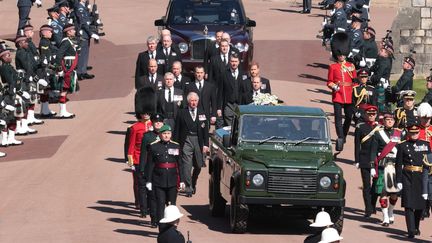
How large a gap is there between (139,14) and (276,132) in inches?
1207

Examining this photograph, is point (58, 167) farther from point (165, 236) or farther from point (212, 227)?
point (165, 236)

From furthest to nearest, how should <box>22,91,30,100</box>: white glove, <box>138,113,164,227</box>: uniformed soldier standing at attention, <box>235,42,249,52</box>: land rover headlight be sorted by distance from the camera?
1. <box>235,42,249,52</box>: land rover headlight
2. <box>22,91,30,100</box>: white glove
3. <box>138,113,164,227</box>: uniformed soldier standing at attention

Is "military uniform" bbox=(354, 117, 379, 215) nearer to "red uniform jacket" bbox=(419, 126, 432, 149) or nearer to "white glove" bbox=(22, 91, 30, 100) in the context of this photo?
"red uniform jacket" bbox=(419, 126, 432, 149)

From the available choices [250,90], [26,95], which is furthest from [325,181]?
[26,95]

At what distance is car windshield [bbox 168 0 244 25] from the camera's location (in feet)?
121

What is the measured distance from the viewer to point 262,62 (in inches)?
1703

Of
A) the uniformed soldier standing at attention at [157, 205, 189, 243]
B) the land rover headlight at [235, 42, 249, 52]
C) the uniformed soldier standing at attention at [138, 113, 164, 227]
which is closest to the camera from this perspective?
the uniformed soldier standing at attention at [157, 205, 189, 243]

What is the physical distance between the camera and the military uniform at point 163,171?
23.4 metres

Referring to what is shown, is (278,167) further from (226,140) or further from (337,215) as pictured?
(226,140)

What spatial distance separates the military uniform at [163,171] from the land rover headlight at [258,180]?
120 centimetres

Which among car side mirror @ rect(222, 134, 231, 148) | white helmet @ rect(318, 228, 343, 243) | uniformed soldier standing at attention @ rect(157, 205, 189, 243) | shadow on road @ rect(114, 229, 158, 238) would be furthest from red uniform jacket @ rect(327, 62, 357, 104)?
white helmet @ rect(318, 228, 343, 243)

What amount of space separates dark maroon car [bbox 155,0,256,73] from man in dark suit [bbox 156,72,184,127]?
6.39 m

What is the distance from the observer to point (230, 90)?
30.2 m

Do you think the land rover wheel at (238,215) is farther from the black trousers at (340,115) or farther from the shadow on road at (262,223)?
the black trousers at (340,115)
